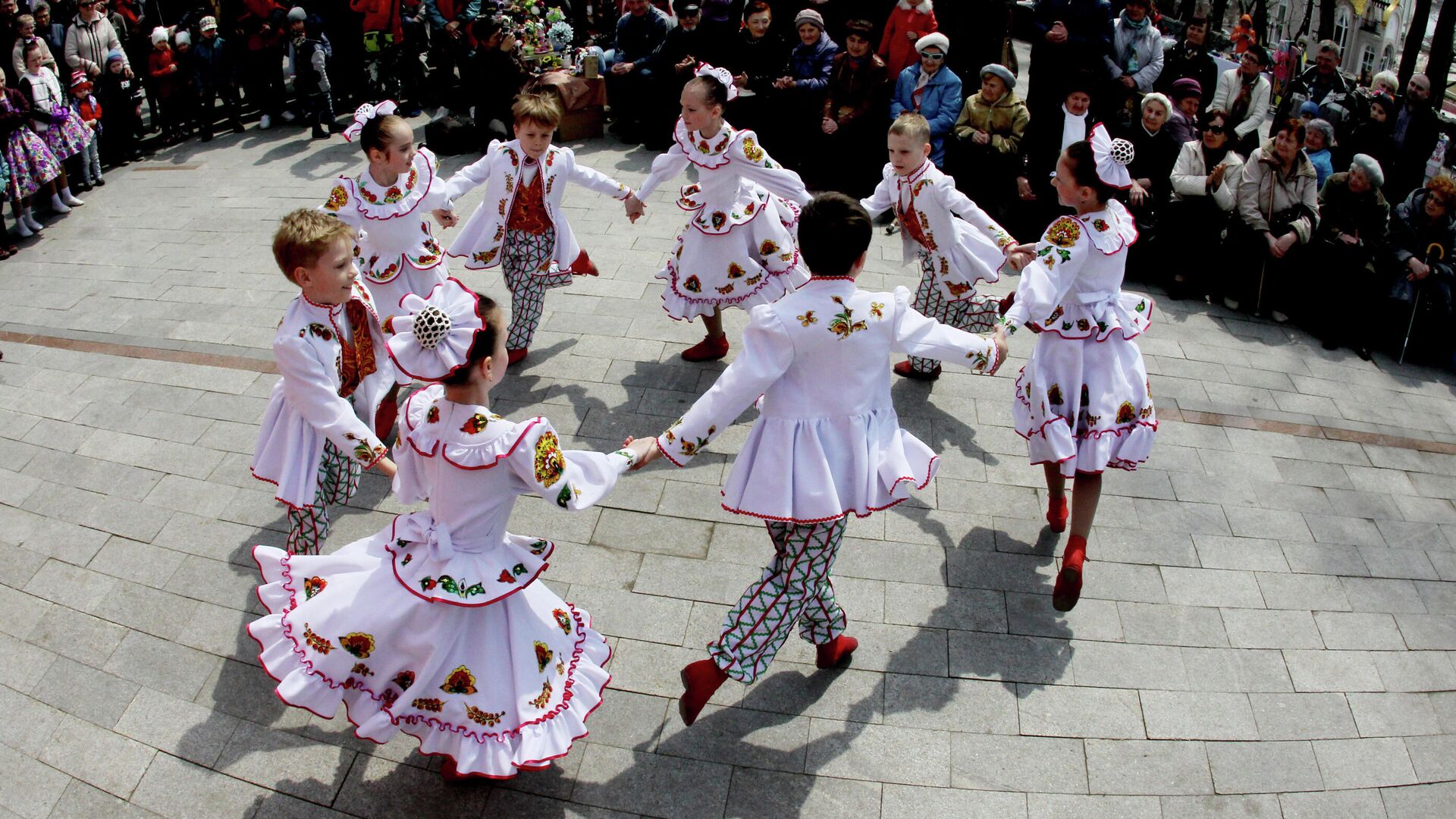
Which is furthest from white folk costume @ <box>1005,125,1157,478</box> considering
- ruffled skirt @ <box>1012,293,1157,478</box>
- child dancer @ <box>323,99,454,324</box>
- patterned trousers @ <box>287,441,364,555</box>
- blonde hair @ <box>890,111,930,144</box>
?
child dancer @ <box>323,99,454,324</box>

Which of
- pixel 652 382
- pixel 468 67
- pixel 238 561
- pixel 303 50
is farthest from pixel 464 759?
pixel 303 50

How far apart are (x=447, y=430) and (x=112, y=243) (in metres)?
7.42

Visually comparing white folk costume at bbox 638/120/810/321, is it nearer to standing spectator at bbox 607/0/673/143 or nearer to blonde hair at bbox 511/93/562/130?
blonde hair at bbox 511/93/562/130

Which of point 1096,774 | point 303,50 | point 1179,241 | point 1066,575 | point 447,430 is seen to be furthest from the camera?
point 303,50

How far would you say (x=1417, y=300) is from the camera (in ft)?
24.2

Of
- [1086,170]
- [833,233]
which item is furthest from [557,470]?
[1086,170]

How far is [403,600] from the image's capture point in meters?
3.26

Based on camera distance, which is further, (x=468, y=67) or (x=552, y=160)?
(x=468, y=67)

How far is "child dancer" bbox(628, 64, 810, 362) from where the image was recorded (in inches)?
236

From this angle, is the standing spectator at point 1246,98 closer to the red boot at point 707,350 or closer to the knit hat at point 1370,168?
the knit hat at point 1370,168

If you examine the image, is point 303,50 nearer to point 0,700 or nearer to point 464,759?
point 0,700

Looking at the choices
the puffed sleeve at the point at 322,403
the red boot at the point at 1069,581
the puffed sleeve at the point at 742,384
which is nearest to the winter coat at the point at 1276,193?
the red boot at the point at 1069,581

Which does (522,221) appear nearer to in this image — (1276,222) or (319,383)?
(319,383)

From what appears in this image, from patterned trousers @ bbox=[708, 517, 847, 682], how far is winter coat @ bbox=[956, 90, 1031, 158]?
5.89m
